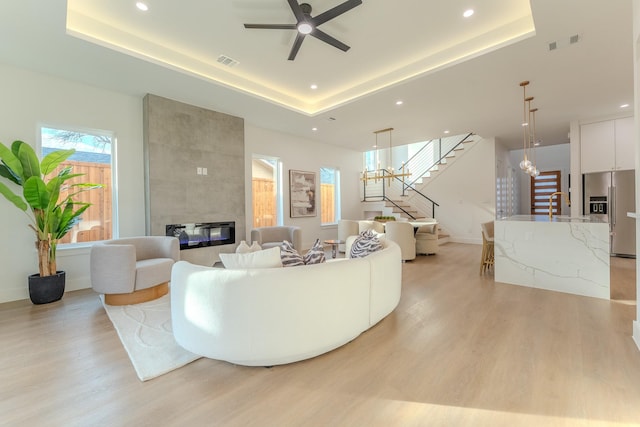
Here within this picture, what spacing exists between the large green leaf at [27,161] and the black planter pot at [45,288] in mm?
1325

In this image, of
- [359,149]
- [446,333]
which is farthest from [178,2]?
[359,149]

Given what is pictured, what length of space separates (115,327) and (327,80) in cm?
470

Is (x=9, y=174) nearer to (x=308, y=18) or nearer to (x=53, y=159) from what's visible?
(x=53, y=159)

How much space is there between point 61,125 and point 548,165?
46.6 feet

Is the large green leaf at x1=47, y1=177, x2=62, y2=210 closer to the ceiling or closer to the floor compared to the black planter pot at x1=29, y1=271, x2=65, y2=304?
closer to the ceiling

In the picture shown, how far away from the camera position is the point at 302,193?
306 inches

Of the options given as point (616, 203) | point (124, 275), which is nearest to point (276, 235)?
point (124, 275)

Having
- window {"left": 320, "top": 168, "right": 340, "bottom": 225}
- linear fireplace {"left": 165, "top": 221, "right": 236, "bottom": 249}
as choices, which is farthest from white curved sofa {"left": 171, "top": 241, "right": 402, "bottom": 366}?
window {"left": 320, "top": 168, "right": 340, "bottom": 225}

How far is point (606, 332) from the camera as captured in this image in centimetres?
267

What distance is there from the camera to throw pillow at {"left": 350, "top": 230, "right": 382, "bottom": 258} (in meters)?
3.22

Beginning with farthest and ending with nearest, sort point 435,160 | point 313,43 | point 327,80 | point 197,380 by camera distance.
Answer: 1. point 435,160
2. point 327,80
3. point 313,43
4. point 197,380

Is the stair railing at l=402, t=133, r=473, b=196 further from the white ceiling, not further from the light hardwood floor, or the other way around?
the light hardwood floor

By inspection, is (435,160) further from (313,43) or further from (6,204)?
(6,204)

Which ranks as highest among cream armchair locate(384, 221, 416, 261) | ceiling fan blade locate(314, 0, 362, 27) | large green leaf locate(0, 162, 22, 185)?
ceiling fan blade locate(314, 0, 362, 27)
